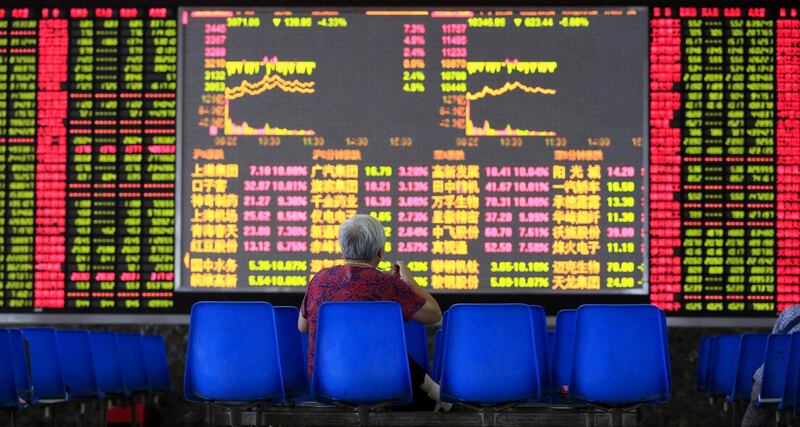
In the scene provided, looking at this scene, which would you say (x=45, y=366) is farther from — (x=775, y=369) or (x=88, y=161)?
(x=775, y=369)

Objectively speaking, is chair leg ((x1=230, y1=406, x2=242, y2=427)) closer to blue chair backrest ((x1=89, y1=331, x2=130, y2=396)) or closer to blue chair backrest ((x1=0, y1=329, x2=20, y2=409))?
blue chair backrest ((x1=0, y1=329, x2=20, y2=409))

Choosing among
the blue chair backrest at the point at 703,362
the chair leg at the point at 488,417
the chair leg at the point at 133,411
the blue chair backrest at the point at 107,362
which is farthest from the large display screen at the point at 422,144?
the chair leg at the point at 488,417

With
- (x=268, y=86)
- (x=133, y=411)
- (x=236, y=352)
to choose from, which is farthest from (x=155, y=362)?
(x=236, y=352)

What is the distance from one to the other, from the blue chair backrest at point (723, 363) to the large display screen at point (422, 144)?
1.11m

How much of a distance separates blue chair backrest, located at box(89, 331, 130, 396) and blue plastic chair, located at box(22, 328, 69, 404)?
608 mm

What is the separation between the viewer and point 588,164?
339 inches

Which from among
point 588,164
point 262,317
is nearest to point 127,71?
point 588,164

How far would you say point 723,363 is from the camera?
294 inches

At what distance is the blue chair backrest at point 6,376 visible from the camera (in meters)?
5.33

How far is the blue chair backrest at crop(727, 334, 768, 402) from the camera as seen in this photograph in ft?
21.7

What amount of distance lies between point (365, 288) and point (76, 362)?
2503 mm

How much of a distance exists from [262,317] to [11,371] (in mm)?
1329

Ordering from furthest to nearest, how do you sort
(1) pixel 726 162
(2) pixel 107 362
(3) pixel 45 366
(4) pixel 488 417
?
(1) pixel 726 162, (2) pixel 107 362, (3) pixel 45 366, (4) pixel 488 417

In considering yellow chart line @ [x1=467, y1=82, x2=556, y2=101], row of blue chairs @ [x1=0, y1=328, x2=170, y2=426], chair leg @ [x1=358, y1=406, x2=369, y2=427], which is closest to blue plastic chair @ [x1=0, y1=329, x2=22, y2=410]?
row of blue chairs @ [x1=0, y1=328, x2=170, y2=426]
